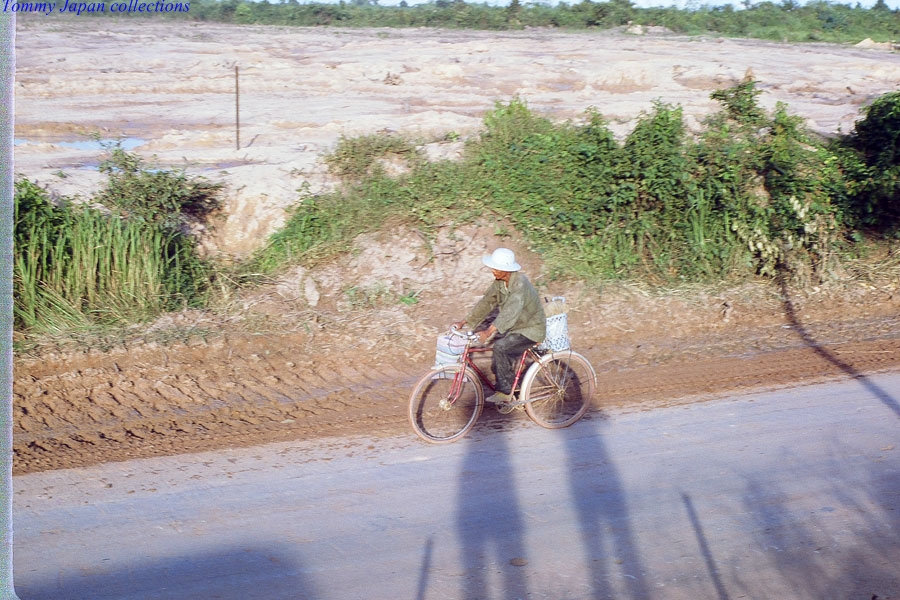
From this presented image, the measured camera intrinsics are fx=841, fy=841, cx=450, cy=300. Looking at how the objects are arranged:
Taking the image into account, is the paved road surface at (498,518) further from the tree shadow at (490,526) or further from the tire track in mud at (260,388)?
the tire track in mud at (260,388)

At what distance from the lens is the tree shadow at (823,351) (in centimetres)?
866

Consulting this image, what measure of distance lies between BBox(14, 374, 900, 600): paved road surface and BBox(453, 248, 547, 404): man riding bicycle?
579mm

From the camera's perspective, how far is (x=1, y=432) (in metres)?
3.49

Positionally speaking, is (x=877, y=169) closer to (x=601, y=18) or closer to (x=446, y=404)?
(x=446, y=404)

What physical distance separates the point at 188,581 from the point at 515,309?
3659 millimetres

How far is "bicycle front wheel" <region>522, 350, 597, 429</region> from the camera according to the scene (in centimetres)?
804

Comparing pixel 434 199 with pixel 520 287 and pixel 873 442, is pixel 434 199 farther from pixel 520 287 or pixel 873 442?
pixel 873 442

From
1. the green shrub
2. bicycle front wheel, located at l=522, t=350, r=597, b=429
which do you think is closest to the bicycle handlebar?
bicycle front wheel, located at l=522, t=350, r=597, b=429

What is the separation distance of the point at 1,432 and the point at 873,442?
6945 mm

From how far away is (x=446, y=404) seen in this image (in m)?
7.73

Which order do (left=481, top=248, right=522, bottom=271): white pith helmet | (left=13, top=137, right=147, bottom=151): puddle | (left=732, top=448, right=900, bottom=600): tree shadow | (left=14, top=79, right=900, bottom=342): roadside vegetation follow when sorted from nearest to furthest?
(left=732, top=448, right=900, bottom=600): tree shadow
(left=481, top=248, right=522, bottom=271): white pith helmet
(left=14, top=79, right=900, bottom=342): roadside vegetation
(left=13, top=137, right=147, bottom=151): puddle

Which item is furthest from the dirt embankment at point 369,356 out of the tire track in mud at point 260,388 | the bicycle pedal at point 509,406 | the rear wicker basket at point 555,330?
the rear wicker basket at point 555,330

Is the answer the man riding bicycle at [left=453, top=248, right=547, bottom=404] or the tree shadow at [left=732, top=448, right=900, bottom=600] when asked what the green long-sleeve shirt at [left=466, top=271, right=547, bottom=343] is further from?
the tree shadow at [left=732, top=448, right=900, bottom=600]

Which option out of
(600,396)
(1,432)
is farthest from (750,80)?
(1,432)
